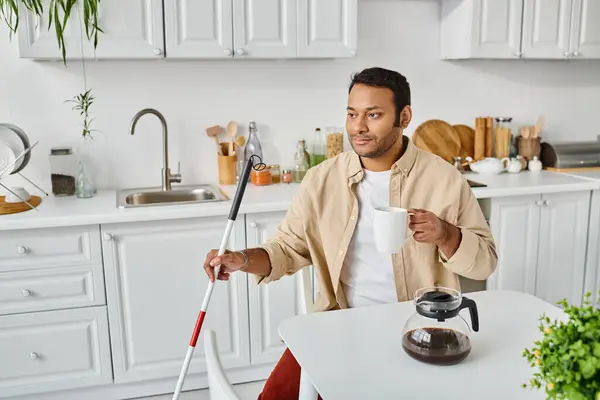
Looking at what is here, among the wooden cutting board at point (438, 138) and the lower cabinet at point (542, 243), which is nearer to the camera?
the lower cabinet at point (542, 243)

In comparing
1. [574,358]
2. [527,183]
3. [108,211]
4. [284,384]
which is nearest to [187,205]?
[108,211]

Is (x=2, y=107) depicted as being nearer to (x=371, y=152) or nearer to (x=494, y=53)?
(x=371, y=152)

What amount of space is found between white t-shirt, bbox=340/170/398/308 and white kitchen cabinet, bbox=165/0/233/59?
1207 mm

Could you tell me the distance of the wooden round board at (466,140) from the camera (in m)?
3.59

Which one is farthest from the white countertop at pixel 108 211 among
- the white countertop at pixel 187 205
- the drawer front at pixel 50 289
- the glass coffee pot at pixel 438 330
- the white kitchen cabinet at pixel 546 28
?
the white kitchen cabinet at pixel 546 28

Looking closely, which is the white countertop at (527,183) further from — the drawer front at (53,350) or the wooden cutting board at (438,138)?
the drawer front at (53,350)

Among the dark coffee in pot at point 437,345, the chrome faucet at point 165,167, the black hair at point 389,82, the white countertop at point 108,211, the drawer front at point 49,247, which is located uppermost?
the black hair at point 389,82

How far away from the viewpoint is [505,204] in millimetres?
3074

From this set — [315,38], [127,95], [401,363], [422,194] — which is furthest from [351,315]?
[127,95]

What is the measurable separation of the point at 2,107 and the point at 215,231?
1186 millimetres

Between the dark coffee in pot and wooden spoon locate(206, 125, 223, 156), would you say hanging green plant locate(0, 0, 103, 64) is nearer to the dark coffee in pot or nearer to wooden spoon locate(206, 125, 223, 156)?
wooden spoon locate(206, 125, 223, 156)

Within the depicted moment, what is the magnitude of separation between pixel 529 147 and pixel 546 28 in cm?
67

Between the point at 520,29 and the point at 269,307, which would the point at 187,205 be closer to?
the point at 269,307

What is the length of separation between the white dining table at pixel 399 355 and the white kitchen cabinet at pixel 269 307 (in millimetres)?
1207
